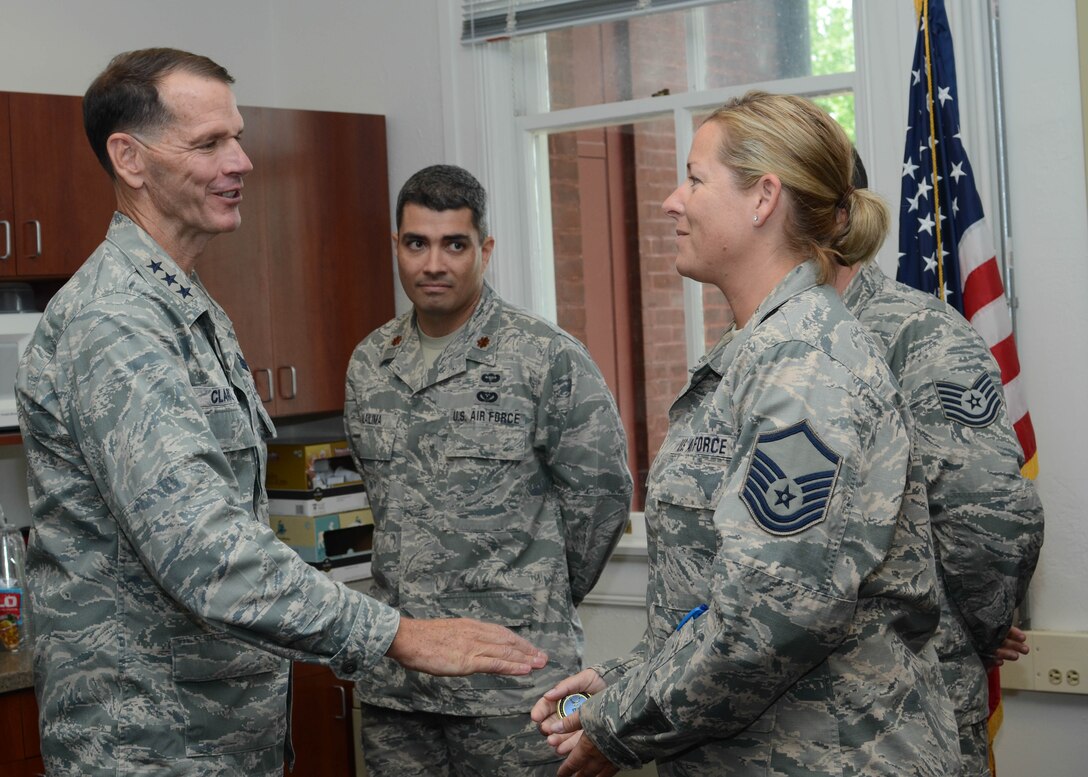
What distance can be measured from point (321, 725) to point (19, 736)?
0.98 metres

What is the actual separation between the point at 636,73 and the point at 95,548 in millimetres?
2516

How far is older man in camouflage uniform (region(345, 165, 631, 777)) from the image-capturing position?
261cm

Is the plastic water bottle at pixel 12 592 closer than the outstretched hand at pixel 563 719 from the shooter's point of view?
No

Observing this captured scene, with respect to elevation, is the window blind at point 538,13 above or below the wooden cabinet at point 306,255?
above

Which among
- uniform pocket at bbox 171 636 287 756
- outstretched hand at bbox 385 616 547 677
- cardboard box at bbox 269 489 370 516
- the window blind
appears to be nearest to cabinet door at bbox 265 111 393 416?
cardboard box at bbox 269 489 370 516

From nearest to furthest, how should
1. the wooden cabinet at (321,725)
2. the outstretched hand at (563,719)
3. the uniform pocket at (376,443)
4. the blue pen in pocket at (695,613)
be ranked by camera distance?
the blue pen in pocket at (695,613) < the outstretched hand at (563,719) < the uniform pocket at (376,443) < the wooden cabinet at (321,725)

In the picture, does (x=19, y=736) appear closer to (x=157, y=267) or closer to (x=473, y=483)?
(x=473, y=483)

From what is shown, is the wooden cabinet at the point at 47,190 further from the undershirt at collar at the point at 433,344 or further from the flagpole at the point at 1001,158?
the flagpole at the point at 1001,158

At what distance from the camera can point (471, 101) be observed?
12.7 feet

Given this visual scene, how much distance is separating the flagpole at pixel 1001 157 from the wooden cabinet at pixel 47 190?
2.27 metres

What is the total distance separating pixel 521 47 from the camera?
12.7 ft

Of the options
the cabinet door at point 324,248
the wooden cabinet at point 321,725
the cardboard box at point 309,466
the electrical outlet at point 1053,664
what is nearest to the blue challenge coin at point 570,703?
the electrical outlet at point 1053,664

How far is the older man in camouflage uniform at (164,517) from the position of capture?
1.59 meters

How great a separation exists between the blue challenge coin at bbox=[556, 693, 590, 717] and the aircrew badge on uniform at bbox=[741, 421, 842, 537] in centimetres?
47
